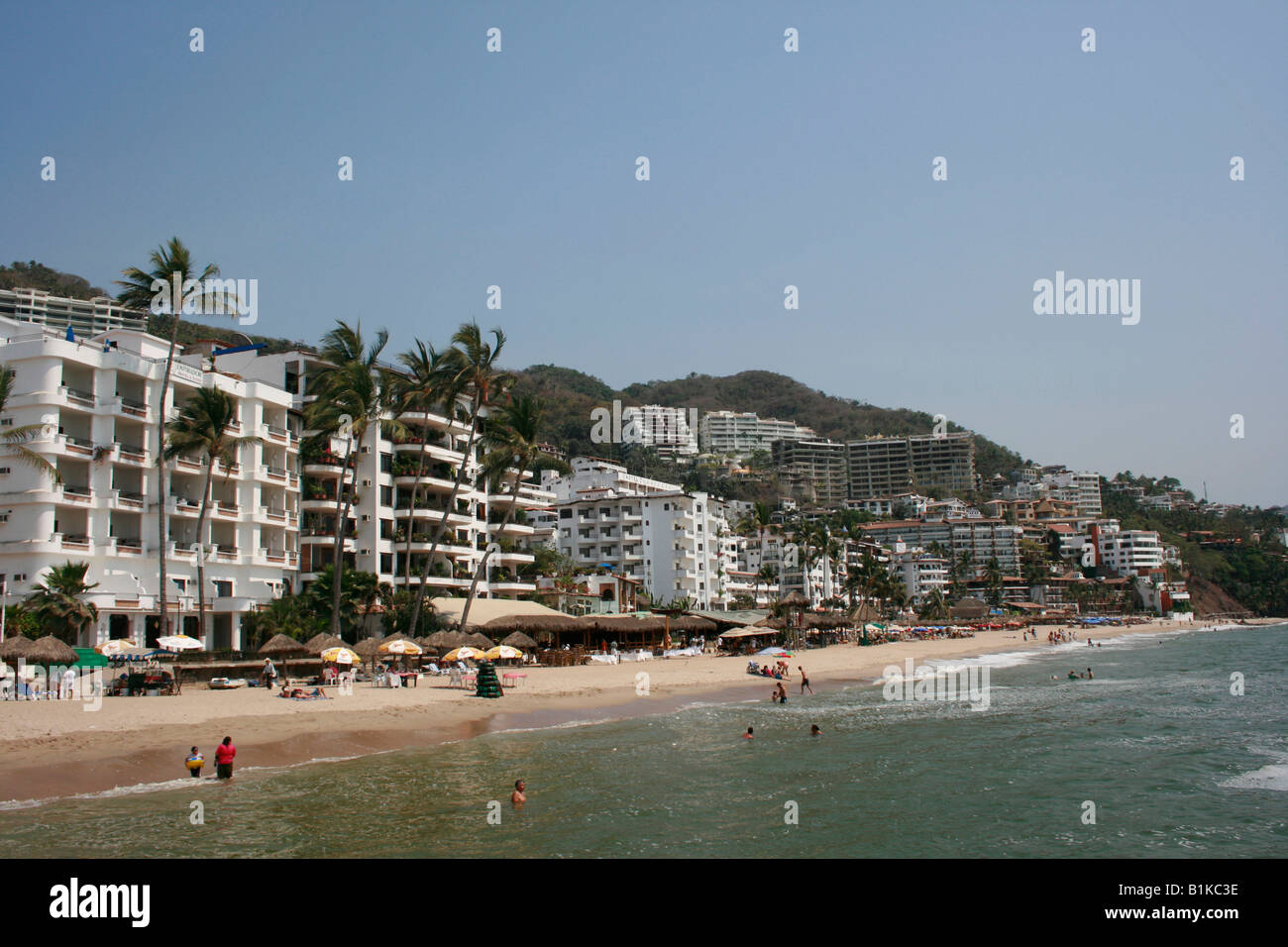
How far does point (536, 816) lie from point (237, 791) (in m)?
7.08

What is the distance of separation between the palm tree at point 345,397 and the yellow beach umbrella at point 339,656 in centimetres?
1059

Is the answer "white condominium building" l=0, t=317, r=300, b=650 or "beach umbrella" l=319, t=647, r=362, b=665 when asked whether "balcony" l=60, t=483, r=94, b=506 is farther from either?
"beach umbrella" l=319, t=647, r=362, b=665

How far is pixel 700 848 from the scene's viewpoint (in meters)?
15.2

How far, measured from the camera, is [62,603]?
1443 inches

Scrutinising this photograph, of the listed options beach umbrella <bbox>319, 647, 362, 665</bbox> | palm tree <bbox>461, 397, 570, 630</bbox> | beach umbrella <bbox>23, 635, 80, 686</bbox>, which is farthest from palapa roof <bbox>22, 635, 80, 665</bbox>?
palm tree <bbox>461, 397, 570, 630</bbox>

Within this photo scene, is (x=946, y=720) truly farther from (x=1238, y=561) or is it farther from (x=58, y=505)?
(x=1238, y=561)

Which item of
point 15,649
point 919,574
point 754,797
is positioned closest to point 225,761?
point 754,797

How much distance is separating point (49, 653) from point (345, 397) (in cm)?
2097

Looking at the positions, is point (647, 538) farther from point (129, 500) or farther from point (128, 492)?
point (129, 500)

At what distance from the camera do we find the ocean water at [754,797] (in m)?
15.6

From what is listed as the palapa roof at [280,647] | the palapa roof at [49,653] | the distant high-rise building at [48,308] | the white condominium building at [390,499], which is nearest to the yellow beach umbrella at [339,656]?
the palapa roof at [280,647]

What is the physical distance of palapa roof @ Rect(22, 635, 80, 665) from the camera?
97.8ft

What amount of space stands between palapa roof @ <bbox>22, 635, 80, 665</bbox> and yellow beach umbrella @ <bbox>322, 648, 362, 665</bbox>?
807 cm
